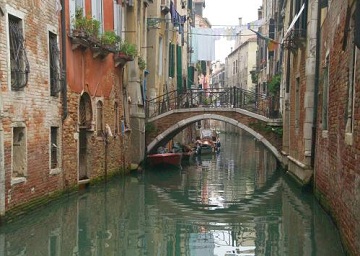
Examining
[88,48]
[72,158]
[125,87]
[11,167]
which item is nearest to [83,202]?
[72,158]

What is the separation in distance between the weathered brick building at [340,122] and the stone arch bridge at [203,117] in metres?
6.63

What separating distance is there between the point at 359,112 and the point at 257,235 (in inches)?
136

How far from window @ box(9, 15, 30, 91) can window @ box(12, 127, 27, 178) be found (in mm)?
851

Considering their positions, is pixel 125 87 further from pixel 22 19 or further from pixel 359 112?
pixel 359 112

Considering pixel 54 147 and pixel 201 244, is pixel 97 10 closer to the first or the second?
pixel 54 147

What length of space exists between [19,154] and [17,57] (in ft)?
5.86

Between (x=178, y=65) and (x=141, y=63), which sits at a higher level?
(x=178, y=65)

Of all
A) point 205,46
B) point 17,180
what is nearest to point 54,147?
point 17,180

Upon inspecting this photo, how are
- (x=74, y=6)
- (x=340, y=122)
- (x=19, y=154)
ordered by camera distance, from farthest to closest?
(x=74, y=6) → (x=19, y=154) → (x=340, y=122)

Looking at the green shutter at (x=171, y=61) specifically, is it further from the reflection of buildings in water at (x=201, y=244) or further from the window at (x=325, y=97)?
the reflection of buildings in water at (x=201, y=244)

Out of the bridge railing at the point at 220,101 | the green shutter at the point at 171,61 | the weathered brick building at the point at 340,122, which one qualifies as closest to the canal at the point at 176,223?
the weathered brick building at the point at 340,122

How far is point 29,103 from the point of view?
9984 mm

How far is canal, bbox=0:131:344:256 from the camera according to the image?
7984 millimetres

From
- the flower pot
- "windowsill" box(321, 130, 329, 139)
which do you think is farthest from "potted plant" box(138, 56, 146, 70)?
"windowsill" box(321, 130, 329, 139)
